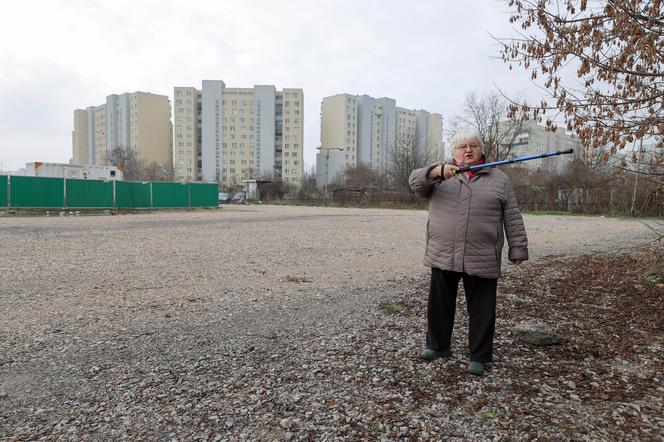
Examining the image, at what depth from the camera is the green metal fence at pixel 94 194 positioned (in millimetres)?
23844

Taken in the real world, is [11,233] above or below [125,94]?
below

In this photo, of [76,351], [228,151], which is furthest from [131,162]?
[76,351]

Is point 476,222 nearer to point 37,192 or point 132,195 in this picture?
point 37,192

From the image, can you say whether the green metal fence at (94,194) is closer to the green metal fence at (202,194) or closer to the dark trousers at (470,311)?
the green metal fence at (202,194)

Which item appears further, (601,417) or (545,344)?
(545,344)

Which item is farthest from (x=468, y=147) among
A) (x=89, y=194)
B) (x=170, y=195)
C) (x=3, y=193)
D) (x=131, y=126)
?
(x=131, y=126)

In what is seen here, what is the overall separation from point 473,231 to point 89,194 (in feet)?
91.0

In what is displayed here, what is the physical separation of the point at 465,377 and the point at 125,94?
119970 millimetres

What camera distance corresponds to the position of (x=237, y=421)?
8.42 feet

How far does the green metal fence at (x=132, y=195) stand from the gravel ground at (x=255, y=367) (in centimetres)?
2213

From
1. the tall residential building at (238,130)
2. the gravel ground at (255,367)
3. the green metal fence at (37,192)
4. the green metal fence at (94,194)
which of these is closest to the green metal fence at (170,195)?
the green metal fence at (94,194)

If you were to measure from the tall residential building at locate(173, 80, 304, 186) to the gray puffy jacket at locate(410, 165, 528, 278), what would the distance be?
10076 centimetres

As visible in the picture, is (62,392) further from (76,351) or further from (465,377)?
(465,377)

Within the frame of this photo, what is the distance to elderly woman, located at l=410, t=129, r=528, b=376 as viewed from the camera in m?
3.13
